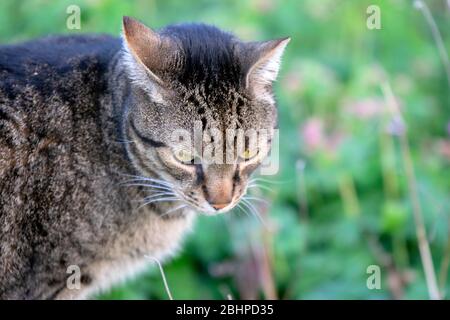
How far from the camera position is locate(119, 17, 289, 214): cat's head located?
301 cm

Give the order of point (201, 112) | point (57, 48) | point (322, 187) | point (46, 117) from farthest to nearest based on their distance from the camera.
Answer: point (322, 187) → point (57, 48) → point (46, 117) → point (201, 112)

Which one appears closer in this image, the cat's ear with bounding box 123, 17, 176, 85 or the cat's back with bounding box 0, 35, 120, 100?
the cat's ear with bounding box 123, 17, 176, 85

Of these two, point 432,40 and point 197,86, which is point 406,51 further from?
point 197,86

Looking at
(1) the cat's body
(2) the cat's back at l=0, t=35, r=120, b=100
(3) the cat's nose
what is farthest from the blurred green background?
(2) the cat's back at l=0, t=35, r=120, b=100

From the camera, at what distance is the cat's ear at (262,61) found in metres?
3.03

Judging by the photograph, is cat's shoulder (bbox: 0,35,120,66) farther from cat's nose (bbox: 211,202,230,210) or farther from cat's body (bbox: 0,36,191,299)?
cat's nose (bbox: 211,202,230,210)

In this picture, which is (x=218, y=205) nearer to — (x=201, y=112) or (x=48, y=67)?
(x=201, y=112)

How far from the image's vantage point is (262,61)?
3.05 m

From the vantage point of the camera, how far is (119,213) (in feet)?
10.6

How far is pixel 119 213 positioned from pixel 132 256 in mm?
222

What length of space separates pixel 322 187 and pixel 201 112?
69.9 inches

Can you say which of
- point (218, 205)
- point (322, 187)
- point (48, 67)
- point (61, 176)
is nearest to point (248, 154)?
point (218, 205)

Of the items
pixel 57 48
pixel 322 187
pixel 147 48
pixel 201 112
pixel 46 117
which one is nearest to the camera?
pixel 147 48

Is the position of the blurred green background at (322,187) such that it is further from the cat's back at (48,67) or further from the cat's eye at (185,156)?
the cat's back at (48,67)
